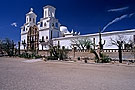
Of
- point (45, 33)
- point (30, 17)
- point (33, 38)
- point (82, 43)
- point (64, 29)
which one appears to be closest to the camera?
point (82, 43)

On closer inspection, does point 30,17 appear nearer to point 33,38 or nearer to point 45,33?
point 33,38

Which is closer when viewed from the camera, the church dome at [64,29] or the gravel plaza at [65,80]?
the gravel plaza at [65,80]

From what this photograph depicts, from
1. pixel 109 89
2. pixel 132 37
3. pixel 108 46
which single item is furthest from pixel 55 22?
pixel 109 89

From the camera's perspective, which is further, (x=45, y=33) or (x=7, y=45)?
(x=45, y=33)

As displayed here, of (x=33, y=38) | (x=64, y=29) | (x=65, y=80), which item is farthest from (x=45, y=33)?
(x=65, y=80)

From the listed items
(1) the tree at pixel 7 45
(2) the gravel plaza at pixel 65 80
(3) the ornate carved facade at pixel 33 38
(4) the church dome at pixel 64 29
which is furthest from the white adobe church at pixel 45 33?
(2) the gravel plaza at pixel 65 80

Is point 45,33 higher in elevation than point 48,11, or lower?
lower

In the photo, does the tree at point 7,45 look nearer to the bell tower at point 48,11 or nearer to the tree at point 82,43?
the bell tower at point 48,11

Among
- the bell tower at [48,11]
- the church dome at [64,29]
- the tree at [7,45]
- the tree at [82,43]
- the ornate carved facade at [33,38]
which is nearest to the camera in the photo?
the tree at [82,43]

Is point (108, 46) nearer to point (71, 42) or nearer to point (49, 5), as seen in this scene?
point (71, 42)

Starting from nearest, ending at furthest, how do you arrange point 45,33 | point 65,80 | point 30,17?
point 65,80 < point 45,33 < point 30,17

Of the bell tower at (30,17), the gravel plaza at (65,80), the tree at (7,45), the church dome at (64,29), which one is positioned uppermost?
the bell tower at (30,17)

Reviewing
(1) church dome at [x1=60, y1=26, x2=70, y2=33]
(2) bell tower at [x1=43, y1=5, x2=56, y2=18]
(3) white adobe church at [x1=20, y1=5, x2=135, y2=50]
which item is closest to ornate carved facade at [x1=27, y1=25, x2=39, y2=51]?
(3) white adobe church at [x1=20, y1=5, x2=135, y2=50]

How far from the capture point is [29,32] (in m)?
58.4
